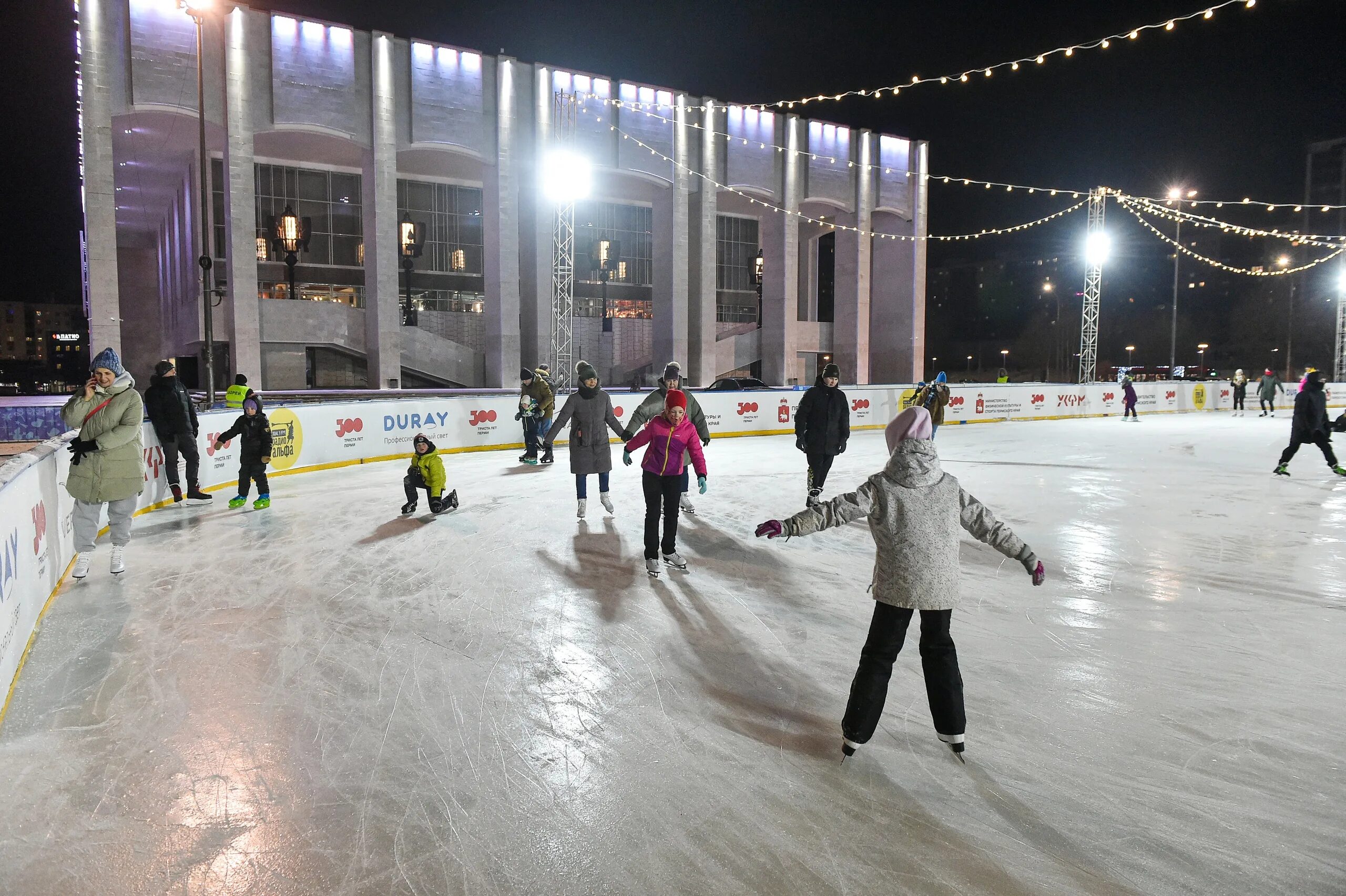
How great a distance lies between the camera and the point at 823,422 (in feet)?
28.0

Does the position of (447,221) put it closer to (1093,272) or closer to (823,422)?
(1093,272)

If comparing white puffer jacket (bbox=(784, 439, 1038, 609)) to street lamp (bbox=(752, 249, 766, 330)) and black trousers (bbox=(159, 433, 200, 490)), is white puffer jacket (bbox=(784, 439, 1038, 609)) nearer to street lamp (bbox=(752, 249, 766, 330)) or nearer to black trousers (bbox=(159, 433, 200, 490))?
black trousers (bbox=(159, 433, 200, 490))

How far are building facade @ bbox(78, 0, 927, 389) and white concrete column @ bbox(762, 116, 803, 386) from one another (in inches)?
4.2

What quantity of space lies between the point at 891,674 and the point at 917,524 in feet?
2.06

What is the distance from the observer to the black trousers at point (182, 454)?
9.13 metres

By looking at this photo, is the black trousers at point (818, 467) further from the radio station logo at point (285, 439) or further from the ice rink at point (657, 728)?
the radio station logo at point (285, 439)

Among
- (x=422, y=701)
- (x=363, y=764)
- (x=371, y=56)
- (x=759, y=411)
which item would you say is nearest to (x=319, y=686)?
(x=422, y=701)

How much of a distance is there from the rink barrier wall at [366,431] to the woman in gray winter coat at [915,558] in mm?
3993

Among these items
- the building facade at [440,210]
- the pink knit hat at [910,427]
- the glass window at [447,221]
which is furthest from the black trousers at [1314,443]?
the glass window at [447,221]

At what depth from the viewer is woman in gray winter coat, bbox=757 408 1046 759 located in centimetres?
310

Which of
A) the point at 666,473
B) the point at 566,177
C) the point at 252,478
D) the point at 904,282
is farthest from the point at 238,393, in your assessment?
the point at 904,282

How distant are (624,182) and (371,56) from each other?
10.5 m

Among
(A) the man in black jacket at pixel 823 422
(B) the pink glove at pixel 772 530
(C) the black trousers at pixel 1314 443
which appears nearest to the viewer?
(B) the pink glove at pixel 772 530

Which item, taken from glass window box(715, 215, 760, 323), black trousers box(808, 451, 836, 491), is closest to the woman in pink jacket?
black trousers box(808, 451, 836, 491)
